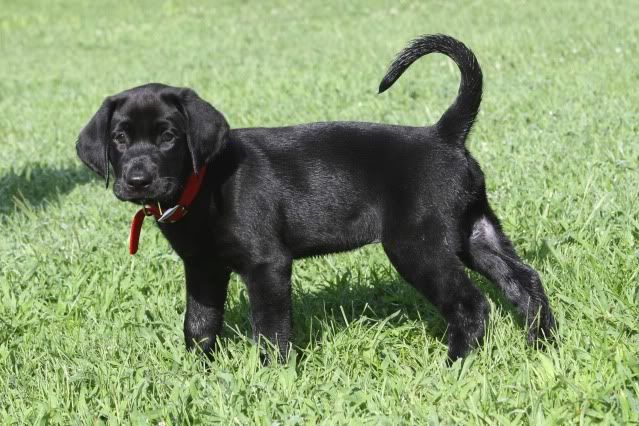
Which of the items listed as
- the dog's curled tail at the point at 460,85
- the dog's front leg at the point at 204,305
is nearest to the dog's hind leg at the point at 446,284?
the dog's curled tail at the point at 460,85

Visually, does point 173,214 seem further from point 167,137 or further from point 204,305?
point 204,305

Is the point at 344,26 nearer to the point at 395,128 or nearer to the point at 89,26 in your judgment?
the point at 89,26

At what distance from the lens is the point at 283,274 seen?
3467 millimetres

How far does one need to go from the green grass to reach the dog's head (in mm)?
737

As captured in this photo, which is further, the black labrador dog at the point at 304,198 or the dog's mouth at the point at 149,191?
the black labrador dog at the point at 304,198

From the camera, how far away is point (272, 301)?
3.44 metres

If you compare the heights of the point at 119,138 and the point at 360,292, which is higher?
the point at 119,138

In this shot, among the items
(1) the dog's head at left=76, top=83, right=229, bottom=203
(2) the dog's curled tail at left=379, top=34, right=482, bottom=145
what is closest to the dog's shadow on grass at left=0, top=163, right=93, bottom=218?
(1) the dog's head at left=76, top=83, right=229, bottom=203

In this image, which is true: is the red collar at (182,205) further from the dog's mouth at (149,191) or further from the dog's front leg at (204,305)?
the dog's front leg at (204,305)

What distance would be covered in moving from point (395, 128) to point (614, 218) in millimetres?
1412

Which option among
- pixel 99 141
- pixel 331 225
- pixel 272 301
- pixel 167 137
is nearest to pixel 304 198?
pixel 331 225

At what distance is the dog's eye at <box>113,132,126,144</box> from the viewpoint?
3.53 metres

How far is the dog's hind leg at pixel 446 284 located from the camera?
3492 millimetres

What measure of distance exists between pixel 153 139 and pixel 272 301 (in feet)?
2.67
